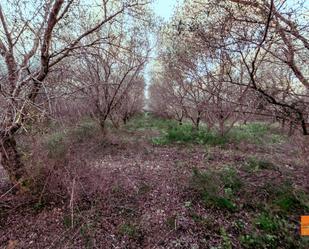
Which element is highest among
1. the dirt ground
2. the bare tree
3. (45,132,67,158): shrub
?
the bare tree

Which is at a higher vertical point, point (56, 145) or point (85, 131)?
point (56, 145)

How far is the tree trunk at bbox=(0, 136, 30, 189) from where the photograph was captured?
3.44 m

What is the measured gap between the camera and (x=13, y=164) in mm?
3500

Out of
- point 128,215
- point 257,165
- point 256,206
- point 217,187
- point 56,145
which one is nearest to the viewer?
point 128,215

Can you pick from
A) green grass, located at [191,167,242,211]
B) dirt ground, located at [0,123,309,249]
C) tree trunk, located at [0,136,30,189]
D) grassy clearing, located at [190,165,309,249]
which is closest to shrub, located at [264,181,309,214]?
grassy clearing, located at [190,165,309,249]

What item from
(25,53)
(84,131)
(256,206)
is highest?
(25,53)

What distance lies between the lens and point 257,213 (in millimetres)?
3264

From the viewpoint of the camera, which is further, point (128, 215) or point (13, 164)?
point (13, 164)

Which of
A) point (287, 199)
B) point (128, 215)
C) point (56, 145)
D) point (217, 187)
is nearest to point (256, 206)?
point (287, 199)

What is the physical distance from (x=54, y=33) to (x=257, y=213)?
4.79 m

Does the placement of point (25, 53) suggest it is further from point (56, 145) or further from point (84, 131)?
point (84, 131)

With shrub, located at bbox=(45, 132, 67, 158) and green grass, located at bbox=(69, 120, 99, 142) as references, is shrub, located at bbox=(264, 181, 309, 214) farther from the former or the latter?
green grass, located at bbox=(69, 120, 99, 142)

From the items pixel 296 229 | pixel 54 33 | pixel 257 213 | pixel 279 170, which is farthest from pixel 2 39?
pixel 279 170

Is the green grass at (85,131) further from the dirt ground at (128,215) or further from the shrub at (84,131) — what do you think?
the dirt ground at (128,215)
